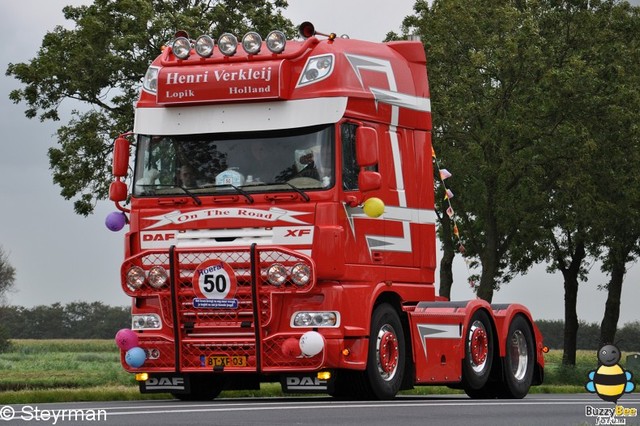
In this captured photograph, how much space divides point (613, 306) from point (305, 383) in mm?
38167

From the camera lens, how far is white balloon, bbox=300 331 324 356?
17.7m

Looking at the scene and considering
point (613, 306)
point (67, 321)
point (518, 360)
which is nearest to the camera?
point (518, 360)

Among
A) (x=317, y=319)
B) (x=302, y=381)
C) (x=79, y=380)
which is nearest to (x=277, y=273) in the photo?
(x=317, y=319)

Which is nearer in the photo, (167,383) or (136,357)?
(136,357)

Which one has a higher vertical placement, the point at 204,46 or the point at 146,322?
the point at 204,46

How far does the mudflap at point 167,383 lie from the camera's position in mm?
18688

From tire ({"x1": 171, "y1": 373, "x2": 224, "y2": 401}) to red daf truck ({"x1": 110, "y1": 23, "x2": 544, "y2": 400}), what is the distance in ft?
1.76

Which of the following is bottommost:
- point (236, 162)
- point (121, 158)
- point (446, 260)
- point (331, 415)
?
point (331, 415)

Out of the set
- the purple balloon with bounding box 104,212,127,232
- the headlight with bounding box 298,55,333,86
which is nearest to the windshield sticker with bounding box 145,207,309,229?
the purple balloon with bounding box 104,212,127,232

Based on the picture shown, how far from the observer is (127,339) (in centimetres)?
1848

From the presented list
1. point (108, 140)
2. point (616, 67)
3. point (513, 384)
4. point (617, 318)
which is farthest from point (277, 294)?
point (617, 318)

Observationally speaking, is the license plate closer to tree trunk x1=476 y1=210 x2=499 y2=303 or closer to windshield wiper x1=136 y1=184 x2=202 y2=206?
windshield wiper x1=136 y1=184 x2=202 y2=206

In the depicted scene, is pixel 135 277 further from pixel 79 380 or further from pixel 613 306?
pixel 613 306

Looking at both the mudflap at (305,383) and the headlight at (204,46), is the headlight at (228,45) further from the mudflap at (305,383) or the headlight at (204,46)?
the mudflap at (305,383)
